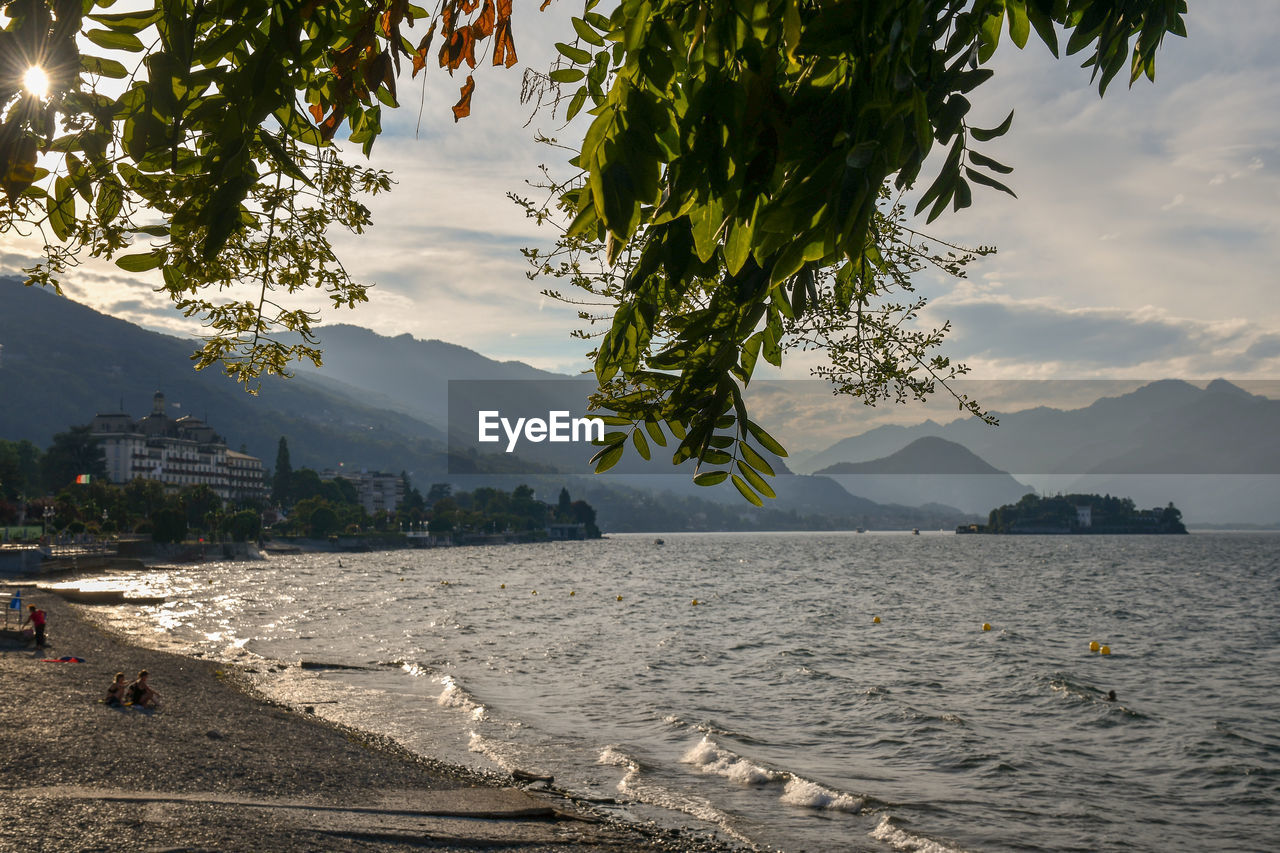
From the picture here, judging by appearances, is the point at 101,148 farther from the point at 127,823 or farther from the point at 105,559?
the point at 105,559

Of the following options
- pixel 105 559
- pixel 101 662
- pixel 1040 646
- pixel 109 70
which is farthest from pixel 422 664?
pixel 105 559

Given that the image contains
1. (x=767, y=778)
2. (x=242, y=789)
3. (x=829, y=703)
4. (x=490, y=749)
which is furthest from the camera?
(x=829, y=703)

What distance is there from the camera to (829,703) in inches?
1377

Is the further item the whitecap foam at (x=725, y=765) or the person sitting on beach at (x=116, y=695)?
the person sitting on beach at (x=116, y=695)

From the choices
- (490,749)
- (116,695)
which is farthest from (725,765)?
(116,695)

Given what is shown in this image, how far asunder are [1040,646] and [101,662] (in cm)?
5234

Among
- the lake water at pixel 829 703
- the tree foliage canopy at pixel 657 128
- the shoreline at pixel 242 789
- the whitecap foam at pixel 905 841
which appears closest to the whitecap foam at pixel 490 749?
the lake water at pixel 829 703

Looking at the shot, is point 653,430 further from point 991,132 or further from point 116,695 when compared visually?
point 116,695

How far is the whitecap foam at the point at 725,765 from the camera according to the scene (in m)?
22.7

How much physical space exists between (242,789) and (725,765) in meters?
12.5

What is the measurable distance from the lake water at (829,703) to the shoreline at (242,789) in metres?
2.33

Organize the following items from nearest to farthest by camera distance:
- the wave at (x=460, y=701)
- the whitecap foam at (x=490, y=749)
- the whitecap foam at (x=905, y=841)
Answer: the whitecap foam at (x=905, y=841) → the whitecap foam at (x=490, y=749) → the wave at (x=460, y=701)

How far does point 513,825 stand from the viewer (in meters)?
16.5

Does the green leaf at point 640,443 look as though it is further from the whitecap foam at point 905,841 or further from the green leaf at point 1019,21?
the whitecap foam at point 905,841
